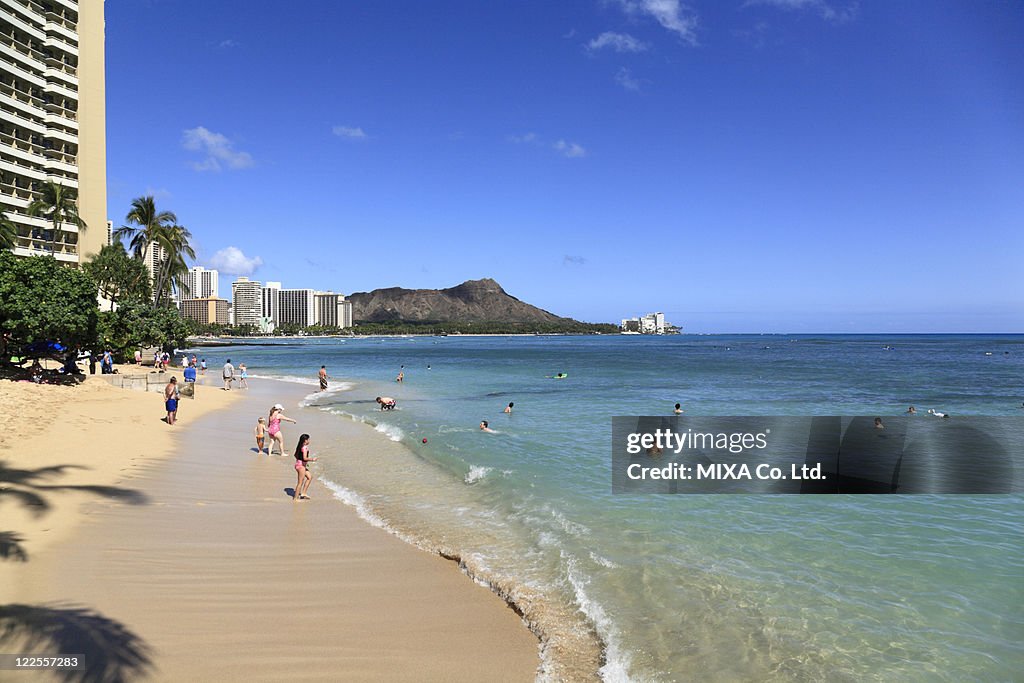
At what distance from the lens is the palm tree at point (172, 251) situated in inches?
1921

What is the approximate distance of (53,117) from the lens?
1713 inches

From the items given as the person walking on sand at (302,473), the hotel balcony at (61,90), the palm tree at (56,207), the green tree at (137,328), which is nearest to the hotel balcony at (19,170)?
the palm tree at (56,207)

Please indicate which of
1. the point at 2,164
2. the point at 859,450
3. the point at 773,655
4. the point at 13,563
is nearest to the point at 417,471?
the point at 13,563

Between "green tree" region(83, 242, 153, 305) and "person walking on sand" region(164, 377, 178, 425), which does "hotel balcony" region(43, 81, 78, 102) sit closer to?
"green tree" region(83, 242, 153, 305)

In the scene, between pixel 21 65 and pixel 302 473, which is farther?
pixel 21 65

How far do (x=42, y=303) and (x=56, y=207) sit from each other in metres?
24.3

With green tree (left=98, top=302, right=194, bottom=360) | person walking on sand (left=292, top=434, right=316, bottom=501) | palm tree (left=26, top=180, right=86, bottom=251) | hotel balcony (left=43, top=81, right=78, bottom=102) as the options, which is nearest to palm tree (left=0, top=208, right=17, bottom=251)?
green tree (left=98, top=302, right=194, bottom=360)

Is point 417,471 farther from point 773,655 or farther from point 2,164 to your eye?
point 2,164

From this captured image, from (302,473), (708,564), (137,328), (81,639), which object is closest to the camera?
(81,639)

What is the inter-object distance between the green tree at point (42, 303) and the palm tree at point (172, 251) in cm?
2791

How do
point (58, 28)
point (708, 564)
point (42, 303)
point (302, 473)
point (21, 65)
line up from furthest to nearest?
point (58, 28)
point (21, 65)
point (42, 303)
point (302, 473)
point (708, 564)

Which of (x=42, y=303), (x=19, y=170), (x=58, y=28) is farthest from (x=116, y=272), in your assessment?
(x=42, y=303)

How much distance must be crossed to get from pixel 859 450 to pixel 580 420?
926cm

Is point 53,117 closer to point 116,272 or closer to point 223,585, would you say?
point 116,272
